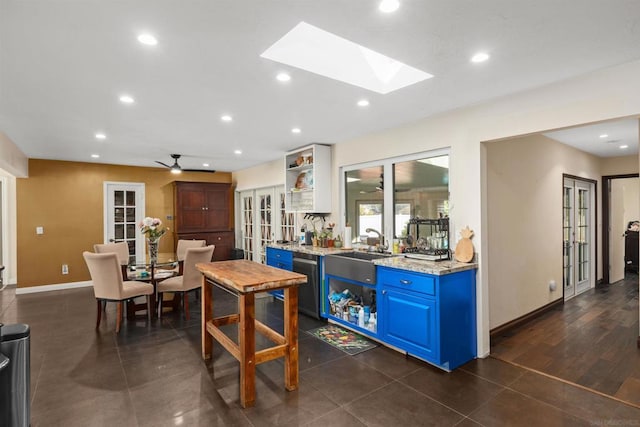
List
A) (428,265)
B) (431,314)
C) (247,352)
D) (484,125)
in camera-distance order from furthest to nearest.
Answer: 1. (484,125)
2. (428,265)
3. (431,314)
4. (247,352)

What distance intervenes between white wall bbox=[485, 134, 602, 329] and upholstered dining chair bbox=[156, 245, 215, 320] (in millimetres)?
3449

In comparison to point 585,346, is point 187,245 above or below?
above

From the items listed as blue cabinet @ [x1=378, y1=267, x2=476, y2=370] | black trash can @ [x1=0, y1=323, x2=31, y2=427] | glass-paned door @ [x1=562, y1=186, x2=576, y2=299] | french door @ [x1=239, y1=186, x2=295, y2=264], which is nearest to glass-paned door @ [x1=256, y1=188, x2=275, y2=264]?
french door @ [x1=239, y1=186, x2=295, y2=264]

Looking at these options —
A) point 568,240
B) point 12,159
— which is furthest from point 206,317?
point 568,240

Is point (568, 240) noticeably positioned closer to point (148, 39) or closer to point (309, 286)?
point (309, 286)

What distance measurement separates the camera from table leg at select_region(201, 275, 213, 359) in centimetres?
310

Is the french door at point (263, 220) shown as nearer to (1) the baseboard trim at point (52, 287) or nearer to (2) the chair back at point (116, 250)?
(2) the chair back at point (116, 250)

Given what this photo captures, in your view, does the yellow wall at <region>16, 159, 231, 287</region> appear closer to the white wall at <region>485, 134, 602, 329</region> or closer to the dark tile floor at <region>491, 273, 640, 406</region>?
the white wall at <region>485, 134, 602, 329</region>

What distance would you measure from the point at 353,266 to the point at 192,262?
211 centimetres

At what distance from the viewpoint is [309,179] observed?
5.09 m

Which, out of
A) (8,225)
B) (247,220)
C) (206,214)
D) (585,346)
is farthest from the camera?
(247,220)

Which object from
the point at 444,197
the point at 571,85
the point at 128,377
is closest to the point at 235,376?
the point at 128,377

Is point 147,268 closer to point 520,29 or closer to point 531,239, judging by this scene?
point 520,29

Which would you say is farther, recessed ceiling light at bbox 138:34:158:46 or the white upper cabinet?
the white upper cabinet
